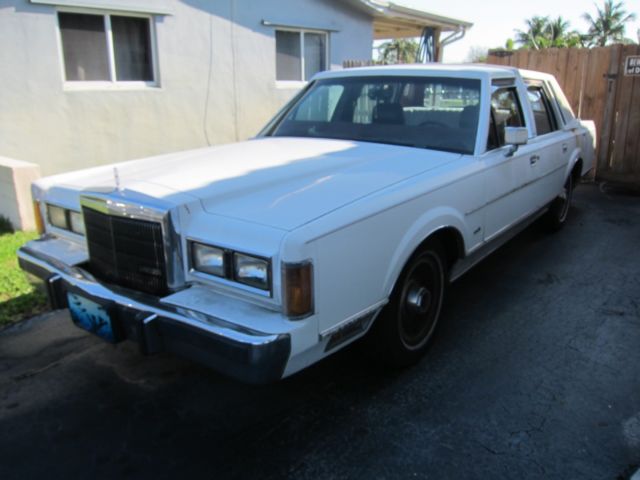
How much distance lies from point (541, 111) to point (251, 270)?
12.9 ft

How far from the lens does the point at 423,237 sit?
3064 mm

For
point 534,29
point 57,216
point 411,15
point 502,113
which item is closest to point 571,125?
point 502,113

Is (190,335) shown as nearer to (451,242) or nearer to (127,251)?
(127,251)

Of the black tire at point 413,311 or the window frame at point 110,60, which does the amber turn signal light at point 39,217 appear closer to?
the black tire at point 413,311

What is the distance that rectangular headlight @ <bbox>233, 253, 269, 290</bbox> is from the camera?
240 centimetres

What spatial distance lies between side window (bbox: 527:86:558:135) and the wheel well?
1964mm

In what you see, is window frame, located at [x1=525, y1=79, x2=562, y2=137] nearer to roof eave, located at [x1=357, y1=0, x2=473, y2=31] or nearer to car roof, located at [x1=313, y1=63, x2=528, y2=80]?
car roof, located at [x1=313, y1=63, x2=528, y2=80]

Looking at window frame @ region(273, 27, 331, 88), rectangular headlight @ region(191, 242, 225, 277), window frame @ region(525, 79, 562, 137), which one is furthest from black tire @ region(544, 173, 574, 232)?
window frame @ region(273, 27, 331, 88)

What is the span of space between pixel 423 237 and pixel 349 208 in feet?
2.08

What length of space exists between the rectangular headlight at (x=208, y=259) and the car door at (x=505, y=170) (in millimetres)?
2006

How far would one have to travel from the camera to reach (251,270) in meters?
2.44

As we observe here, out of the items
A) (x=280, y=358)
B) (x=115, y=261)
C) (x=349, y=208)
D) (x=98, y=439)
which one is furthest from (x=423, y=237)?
(x=98, y=439)

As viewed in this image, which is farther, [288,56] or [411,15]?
[411,15]

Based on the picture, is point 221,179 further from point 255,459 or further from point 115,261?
point 255,459
